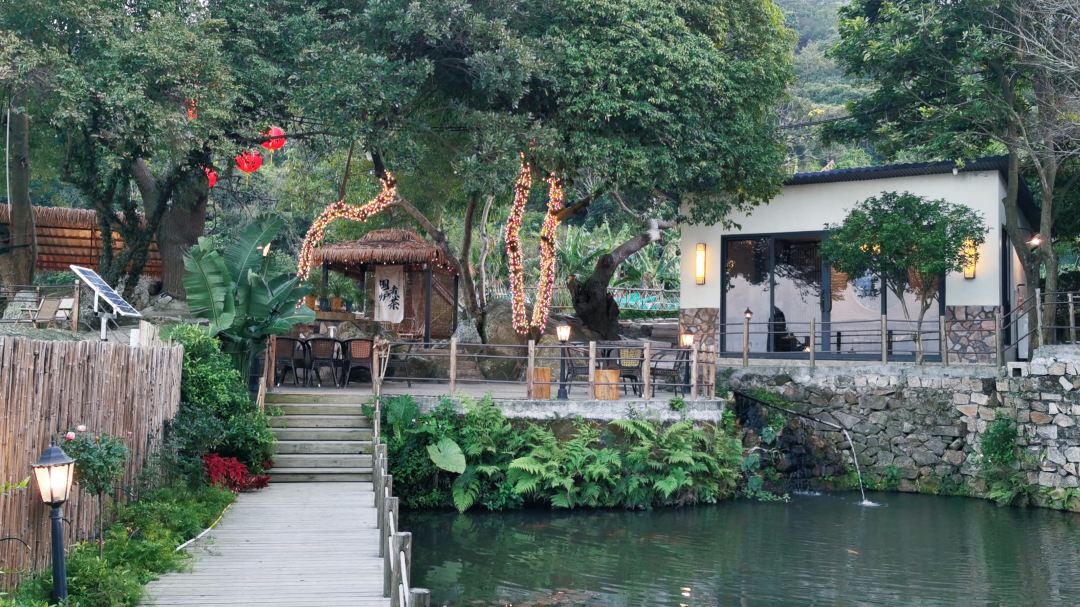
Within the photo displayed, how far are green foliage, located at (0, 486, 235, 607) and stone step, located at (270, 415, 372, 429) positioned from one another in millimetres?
2762

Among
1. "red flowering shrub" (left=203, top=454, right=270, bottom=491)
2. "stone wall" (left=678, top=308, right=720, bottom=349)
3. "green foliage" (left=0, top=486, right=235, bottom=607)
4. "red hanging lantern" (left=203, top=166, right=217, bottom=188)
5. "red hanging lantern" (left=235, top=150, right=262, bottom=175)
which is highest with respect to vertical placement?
"red hanging lantern" (left=235, top=150, right=262, bottom=175)

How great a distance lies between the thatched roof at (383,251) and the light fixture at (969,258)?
34.2 feet

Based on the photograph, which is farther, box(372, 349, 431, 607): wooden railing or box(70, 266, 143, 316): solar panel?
box(70, 266, 143, 316): solar panel

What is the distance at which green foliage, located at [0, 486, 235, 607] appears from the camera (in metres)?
7.32

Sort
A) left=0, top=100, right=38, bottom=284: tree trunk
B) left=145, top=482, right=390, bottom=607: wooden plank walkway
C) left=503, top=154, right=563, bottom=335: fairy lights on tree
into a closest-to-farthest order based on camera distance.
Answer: left=145, top=482, right=390, bottom=607: wooden plank walkway < left=503, top=154, right=563, bottom=335: fairy lights on tree < left=0, top=100, right=38, bottom=284: tree trunk

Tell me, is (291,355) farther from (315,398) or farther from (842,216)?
(842,216)

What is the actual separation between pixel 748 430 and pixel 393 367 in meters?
6.47

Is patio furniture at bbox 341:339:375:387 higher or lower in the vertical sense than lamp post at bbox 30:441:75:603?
higher

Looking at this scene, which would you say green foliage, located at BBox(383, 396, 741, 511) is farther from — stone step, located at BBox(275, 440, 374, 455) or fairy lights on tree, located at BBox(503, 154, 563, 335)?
fairy lights on tree, located at BBox(503, 154, 563, 335)

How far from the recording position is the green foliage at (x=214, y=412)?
12.3 m

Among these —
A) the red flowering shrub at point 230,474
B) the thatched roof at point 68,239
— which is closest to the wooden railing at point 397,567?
the red flowering shrub at point 230,474

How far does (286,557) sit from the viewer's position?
9.55m

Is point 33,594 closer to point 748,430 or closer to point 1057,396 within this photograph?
point 748,430

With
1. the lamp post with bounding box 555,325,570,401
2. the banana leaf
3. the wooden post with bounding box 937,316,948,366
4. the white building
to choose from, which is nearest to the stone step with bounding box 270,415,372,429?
the banana leaf
